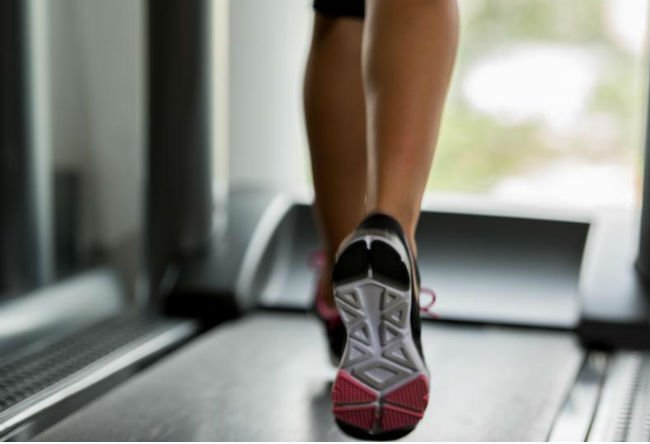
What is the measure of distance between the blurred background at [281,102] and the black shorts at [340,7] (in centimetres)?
80

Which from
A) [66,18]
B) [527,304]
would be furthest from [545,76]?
[66,18]

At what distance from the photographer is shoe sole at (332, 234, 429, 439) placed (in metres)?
1.09

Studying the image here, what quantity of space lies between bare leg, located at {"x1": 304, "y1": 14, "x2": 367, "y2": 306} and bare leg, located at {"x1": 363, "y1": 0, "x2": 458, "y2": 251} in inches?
11.5

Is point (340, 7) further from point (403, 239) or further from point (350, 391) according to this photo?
point (350, 391)

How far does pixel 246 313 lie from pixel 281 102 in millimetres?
883

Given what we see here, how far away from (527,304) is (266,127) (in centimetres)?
107

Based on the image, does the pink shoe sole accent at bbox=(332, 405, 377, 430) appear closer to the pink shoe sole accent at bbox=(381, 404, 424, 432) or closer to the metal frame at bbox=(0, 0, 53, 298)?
the pink shoe sole accent at bbox=(381, 404, 424, 432)

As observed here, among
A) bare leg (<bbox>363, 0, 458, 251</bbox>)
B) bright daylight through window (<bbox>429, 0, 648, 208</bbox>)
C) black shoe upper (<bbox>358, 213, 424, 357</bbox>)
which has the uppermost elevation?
bare leg (<bbox>363, 0, 458, 251</bbox>)

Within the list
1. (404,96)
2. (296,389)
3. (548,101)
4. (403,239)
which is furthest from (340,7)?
(548,101)

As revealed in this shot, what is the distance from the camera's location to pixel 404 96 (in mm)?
1174

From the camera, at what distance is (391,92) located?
3.86 ft

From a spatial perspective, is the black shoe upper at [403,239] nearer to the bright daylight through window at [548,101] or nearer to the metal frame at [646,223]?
the metal frame at [646,223]

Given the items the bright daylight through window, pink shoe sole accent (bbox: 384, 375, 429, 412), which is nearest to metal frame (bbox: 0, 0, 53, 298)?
pink shoe sole accent (bbox: 384, 375, 429, 412)

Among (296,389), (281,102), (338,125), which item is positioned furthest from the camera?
(281,102)
